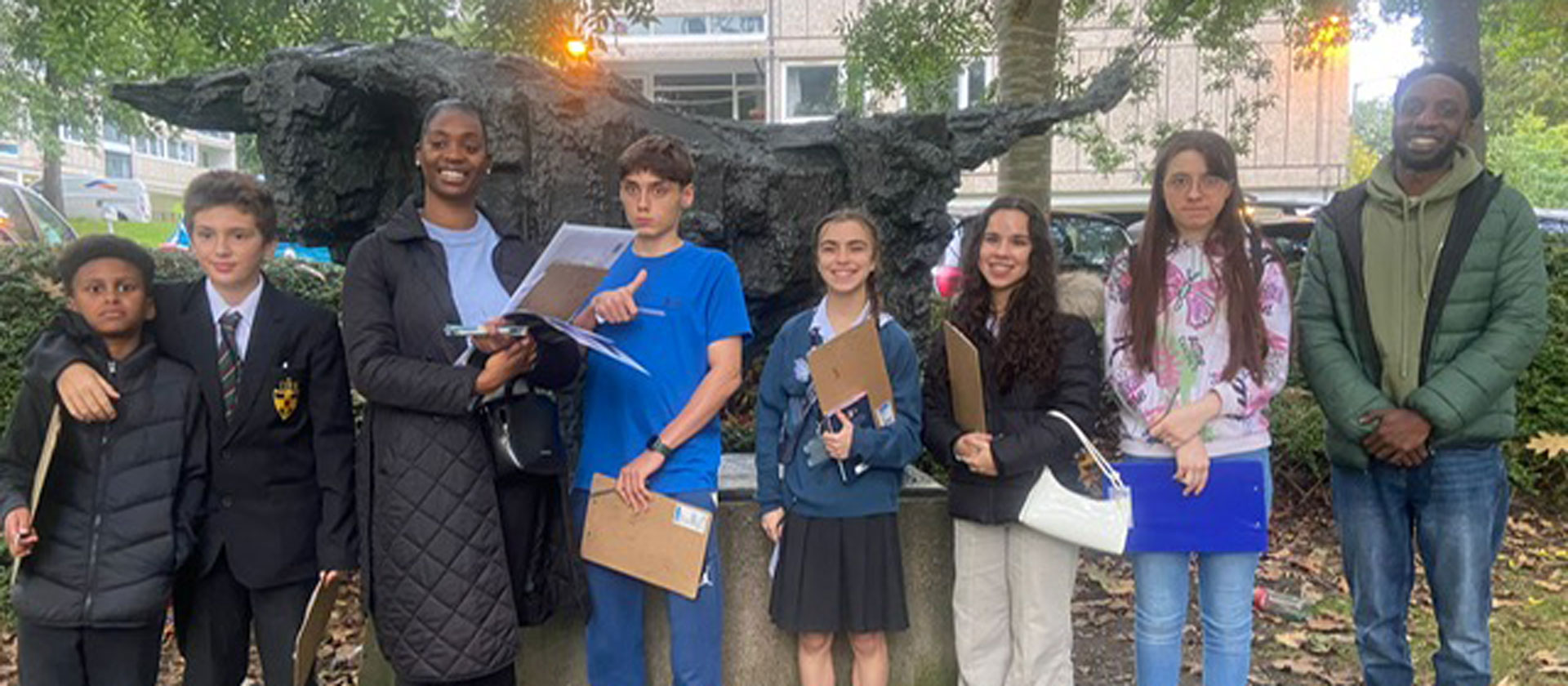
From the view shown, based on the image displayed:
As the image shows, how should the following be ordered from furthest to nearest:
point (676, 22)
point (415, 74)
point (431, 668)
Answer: point (676, 22), point (415, 74), point (431, 668)

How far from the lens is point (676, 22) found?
78.8 ft

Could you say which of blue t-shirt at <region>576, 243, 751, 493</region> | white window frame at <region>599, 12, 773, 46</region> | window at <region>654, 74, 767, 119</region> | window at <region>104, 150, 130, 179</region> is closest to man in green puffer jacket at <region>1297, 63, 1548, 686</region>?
blue t-shirt at <region>576, 243, 751, 493</region>

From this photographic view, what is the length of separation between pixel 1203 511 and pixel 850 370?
992 mm

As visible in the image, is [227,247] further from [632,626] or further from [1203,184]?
[1203,184]

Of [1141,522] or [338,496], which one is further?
[1141,522]

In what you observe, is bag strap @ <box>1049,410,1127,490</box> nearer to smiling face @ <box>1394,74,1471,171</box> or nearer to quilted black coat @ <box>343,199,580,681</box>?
smiling face @ <box>1394,74,1471,171</box>

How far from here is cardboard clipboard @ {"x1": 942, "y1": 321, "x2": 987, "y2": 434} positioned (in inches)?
108

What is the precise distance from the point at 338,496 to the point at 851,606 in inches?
52.0

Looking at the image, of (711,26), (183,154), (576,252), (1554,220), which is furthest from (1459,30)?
(183,154)

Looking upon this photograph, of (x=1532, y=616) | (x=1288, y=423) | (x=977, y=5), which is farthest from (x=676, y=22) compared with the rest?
(x=1532, y=616)

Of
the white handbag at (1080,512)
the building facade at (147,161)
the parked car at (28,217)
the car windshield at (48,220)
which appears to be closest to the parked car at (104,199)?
the building facade at (147,161)

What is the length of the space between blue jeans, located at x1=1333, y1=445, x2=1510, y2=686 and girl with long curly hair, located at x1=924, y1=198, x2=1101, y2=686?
0.81m

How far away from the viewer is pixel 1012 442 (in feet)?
9.12

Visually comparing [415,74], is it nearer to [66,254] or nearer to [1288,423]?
[66,254]
